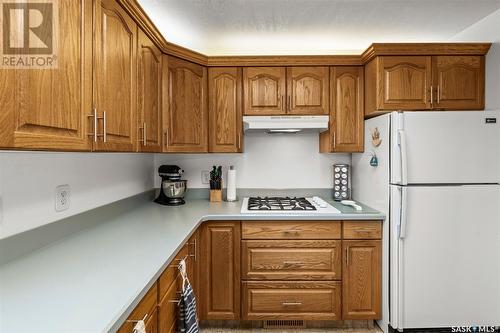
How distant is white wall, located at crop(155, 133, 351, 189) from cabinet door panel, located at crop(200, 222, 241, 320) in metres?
0.74

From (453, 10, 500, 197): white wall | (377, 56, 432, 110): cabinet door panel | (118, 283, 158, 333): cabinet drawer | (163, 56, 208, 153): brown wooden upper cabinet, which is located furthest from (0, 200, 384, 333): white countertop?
(453, 10, 500, 197): white wall

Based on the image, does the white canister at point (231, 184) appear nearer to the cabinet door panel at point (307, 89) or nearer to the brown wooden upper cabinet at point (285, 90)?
the brown wooden upper cabinet at point (285, 90)

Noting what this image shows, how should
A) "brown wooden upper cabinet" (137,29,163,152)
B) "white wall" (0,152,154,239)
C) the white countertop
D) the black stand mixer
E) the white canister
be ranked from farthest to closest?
1. the white canister
2. the black stand mixer
3. "brown wooden upper cabinet" (137,29,163,152)
4. "white wall" (0,152,154,239)
5. the white countertop

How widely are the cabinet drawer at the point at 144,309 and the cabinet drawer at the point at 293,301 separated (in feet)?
4.08

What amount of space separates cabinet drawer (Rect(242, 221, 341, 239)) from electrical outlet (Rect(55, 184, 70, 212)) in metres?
1.18

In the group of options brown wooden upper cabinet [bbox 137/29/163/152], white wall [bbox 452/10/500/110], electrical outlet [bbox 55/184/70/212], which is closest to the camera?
electrical outlet [bbox 55/184/70/212]

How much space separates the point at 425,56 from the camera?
7.68 ft

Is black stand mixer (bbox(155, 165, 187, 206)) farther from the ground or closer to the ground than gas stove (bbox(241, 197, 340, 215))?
farther from the ground

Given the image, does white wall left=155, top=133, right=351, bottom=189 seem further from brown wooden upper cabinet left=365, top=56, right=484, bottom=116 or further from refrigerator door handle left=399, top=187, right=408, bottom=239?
refrigerator door handle left=399, top=187, right=408, bottom=239

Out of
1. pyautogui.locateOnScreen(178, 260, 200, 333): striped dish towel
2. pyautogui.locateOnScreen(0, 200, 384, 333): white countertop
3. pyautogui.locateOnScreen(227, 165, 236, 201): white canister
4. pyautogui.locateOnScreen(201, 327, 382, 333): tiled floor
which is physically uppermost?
pyautogui.locateOnScreen(227, 165, 236, 201): white canister

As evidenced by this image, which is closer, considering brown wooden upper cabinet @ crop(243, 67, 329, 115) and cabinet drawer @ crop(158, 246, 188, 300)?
cabinet drawer @ crop(158, 246, 188, 300)

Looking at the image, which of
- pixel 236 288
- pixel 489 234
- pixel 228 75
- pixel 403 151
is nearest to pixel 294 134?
pixel 228 75

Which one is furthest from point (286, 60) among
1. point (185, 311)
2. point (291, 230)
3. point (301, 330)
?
point (301, 330)

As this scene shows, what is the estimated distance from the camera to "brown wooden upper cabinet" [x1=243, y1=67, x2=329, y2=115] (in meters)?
2.65
